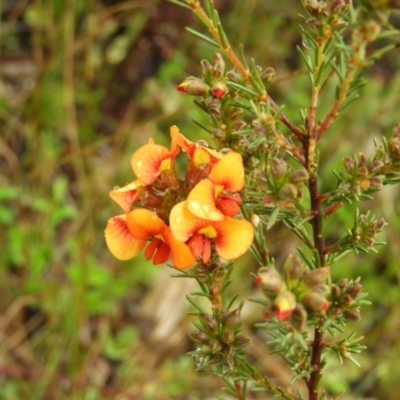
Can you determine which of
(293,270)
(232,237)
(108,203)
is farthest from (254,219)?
(108,203)

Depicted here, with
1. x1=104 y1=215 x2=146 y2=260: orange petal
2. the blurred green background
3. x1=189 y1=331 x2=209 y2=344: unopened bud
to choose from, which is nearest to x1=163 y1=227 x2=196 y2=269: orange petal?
x1=104 y1=215 x2=146 y2=260: orange petal

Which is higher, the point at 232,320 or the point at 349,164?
the point at 349,164

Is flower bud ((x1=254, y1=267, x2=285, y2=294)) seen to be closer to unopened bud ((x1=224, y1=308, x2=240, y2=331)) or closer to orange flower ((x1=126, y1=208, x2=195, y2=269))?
orange flower ((x1=126, y1=208, x2=195, y2=269))

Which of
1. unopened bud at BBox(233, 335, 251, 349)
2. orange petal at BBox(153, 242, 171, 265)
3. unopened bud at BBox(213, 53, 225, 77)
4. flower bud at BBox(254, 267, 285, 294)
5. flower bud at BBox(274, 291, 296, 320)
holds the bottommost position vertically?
unopened bud at BBox(233, 335, 251, 349)

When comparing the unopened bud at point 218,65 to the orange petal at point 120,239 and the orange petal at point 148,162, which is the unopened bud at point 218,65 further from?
the orange petal at point 120,239

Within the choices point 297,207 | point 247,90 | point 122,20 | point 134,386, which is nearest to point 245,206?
point 297,207

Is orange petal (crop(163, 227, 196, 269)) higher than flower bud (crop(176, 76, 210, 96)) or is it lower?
lower

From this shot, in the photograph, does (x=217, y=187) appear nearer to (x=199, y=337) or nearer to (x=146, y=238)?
(x=146, y=238)
